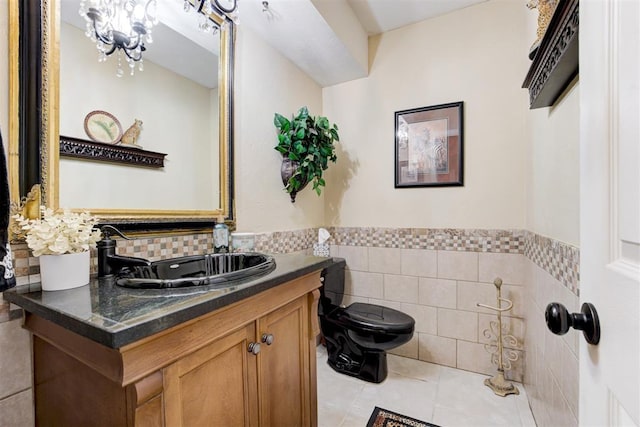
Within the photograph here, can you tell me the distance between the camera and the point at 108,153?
3.49 ft

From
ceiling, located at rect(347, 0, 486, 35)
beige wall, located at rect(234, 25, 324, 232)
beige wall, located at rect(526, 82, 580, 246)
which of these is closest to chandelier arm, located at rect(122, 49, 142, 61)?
beige wall, located at rect(234, 25, 324, 232)

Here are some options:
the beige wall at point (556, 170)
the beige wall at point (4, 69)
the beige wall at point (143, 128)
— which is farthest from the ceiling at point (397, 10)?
the beige wall at point (4, 69)

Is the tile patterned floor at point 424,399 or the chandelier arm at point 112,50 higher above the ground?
the chandelier arm at point 112,50

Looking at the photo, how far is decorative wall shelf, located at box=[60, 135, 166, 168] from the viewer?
964mm

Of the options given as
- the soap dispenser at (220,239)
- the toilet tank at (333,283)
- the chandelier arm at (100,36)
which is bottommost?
the toilet tank at (333,283)

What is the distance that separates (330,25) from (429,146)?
1.02 meters

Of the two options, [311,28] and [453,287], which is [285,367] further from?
[311,28]

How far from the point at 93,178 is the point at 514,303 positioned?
2.31m

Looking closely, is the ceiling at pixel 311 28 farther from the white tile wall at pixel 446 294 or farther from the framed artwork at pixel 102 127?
the white tile wall at pixel 446 294

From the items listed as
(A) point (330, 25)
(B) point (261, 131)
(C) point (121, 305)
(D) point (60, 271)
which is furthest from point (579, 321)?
(A) point (330, 25)

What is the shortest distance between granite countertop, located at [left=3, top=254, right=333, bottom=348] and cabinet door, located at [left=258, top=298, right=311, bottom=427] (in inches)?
8.7

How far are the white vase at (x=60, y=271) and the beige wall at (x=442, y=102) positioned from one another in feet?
5.82

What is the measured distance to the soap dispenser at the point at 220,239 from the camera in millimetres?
1390

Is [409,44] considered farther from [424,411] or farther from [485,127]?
[424,411]
